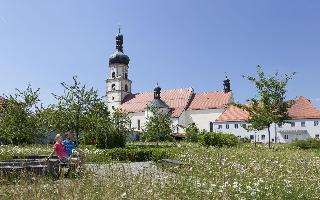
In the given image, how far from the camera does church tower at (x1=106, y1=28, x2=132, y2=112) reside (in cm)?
9669

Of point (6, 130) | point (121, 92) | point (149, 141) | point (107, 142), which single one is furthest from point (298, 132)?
point (6, 130)

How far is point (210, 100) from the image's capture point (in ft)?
285

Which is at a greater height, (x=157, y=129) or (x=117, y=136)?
(x=157, y=129)

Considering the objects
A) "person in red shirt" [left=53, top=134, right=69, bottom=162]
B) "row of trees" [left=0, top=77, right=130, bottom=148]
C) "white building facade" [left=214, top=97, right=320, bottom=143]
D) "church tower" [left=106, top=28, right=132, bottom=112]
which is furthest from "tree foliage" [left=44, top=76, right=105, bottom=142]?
"church tower" [left=106, top=28, right=132, bottom=112]

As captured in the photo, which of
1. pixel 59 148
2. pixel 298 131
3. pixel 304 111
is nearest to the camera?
pixel 59 148

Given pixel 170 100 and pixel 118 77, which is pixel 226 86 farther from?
pixel 118 77

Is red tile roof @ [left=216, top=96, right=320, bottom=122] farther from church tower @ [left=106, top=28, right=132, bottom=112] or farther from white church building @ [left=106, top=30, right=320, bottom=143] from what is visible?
church tower @ [left=106, top=28, right=132, bottom=112]

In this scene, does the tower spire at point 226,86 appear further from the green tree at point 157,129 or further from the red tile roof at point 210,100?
the green tree at point 157,129

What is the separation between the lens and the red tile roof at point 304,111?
73450mm

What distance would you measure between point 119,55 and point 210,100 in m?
→ 22.7

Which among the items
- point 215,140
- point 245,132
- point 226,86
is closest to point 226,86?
point 226,86

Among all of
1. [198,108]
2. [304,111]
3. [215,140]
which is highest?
[198,108]

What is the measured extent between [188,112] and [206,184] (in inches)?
3152

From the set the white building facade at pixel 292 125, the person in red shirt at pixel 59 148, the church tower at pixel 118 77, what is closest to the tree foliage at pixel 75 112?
the person in red shirt at pixel 59 148
